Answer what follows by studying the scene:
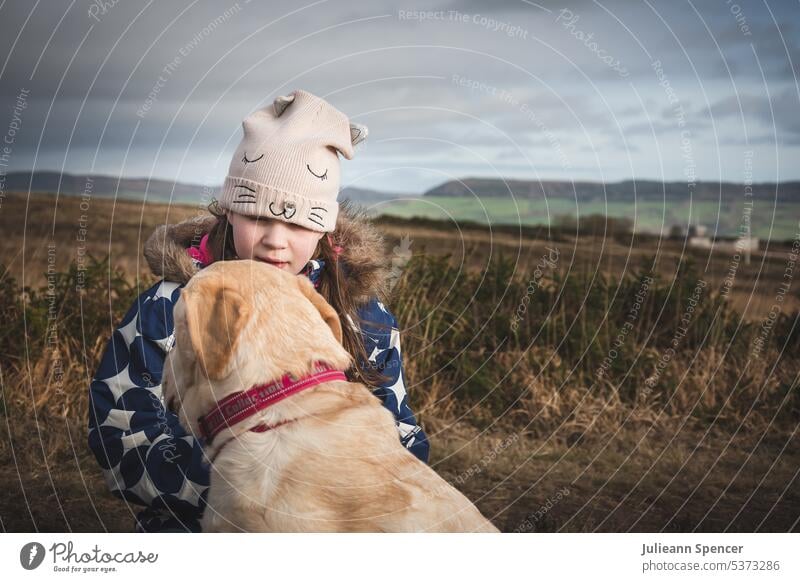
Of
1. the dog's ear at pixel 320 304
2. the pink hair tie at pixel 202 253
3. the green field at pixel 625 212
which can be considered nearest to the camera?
the dog's ear at pixel 320 304

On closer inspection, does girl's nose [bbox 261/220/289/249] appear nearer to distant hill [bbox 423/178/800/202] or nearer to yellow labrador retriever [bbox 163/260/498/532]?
yellow labrador retriever [bbox 163/260/498/532]

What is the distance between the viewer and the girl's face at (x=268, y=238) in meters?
3.81

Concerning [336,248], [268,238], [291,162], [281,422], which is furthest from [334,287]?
[281,422]

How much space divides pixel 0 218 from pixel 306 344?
7149 mm

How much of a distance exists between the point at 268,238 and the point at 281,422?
107cm

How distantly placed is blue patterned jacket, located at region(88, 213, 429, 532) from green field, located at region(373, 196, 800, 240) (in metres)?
2.09

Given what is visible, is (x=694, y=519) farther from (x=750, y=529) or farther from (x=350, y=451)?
(x=350, y=451)

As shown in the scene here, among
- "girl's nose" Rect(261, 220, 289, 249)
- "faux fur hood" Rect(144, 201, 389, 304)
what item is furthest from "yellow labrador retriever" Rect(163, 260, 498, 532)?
"faux fur hood" Rect(144, 201, 389, 304)

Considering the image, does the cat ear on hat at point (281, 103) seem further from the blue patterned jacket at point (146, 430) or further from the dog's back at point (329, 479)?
the dog's back at point (329, 479)

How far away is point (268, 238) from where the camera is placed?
380 cm

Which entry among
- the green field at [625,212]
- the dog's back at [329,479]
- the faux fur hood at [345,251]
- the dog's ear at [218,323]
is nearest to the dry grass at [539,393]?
the green field at [625,212]

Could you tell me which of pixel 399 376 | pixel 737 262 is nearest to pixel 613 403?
pixel 737 262

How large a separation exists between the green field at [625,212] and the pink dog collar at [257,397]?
2384 millimetres

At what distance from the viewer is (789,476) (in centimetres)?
598
